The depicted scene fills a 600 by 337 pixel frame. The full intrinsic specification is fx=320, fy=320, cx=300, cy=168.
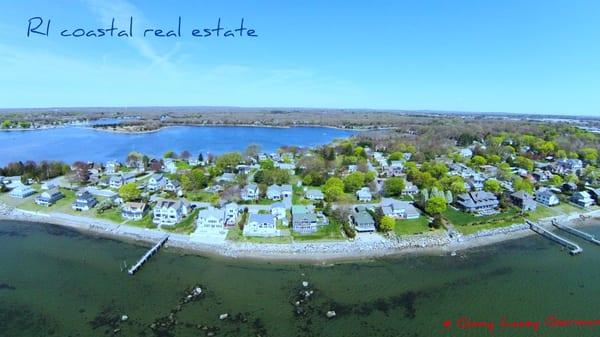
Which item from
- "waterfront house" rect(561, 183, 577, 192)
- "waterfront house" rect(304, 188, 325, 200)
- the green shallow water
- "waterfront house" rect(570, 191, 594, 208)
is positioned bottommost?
the green shallow water

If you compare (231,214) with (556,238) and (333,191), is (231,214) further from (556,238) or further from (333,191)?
(556,238)

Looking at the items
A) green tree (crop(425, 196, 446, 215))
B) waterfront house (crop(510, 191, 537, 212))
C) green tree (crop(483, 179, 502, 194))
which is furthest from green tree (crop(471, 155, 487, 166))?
green tree (crop(425, 196, 446, 215))

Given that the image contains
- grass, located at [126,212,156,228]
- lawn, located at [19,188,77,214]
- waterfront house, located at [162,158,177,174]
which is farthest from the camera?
waterfront house, located at [162,158,177,174]

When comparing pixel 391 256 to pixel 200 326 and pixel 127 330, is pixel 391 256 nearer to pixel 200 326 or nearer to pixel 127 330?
pixel 200 326

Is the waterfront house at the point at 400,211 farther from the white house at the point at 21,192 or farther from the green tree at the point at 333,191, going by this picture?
the white house at the point at 21,192

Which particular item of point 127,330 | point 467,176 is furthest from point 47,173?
point 467,176

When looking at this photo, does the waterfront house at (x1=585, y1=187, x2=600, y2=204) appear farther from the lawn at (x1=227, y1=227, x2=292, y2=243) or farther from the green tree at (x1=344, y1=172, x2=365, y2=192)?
the lawn at (x1=227, y1=227, x2=292, y2=243)
